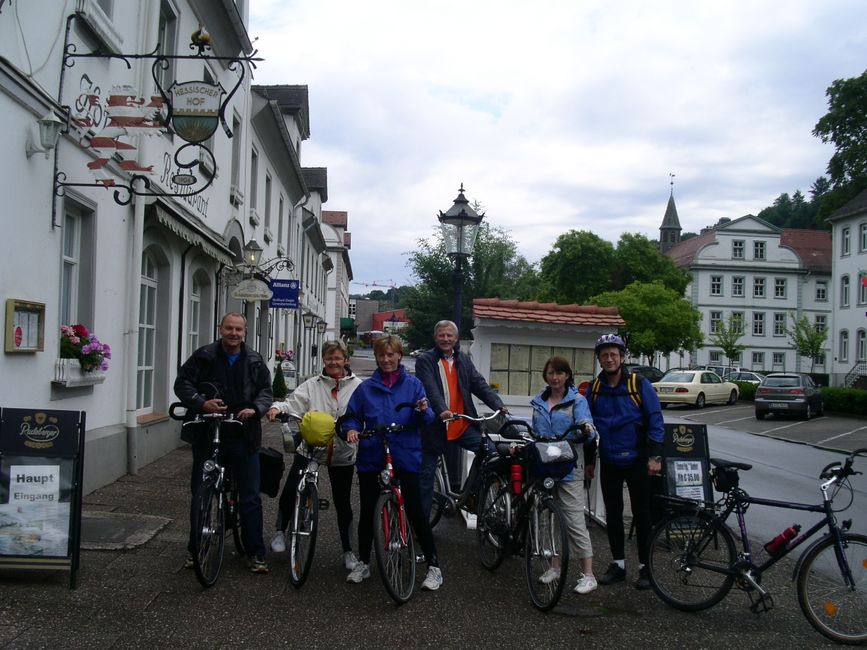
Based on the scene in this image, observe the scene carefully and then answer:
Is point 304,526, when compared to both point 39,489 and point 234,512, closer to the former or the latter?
point 234,512

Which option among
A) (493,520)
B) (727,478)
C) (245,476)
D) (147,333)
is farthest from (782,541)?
(147,333)

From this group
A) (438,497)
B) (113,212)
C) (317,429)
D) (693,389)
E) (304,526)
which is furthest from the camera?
(693,389)

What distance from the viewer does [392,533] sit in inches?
213

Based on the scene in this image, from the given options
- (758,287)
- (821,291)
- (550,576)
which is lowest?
(550,576)

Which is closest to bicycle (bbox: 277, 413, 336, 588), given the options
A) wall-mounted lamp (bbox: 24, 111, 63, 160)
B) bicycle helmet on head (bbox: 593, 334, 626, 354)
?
bicycle helmet on head (bbox: 593, 334, 626, 354)

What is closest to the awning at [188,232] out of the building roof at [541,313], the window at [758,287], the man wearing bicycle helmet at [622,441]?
the building roof at [541,313]

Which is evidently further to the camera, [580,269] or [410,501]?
[580,269]

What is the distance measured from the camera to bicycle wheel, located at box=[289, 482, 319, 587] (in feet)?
18.3

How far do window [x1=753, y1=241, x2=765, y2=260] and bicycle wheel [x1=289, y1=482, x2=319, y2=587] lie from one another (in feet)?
220

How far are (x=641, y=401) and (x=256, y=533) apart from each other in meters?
2.85

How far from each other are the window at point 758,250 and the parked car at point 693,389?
114 ft

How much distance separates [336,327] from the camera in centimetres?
6012

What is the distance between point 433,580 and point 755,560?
6.75ft

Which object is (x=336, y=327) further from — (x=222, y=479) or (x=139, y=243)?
(x=222, y=479)
